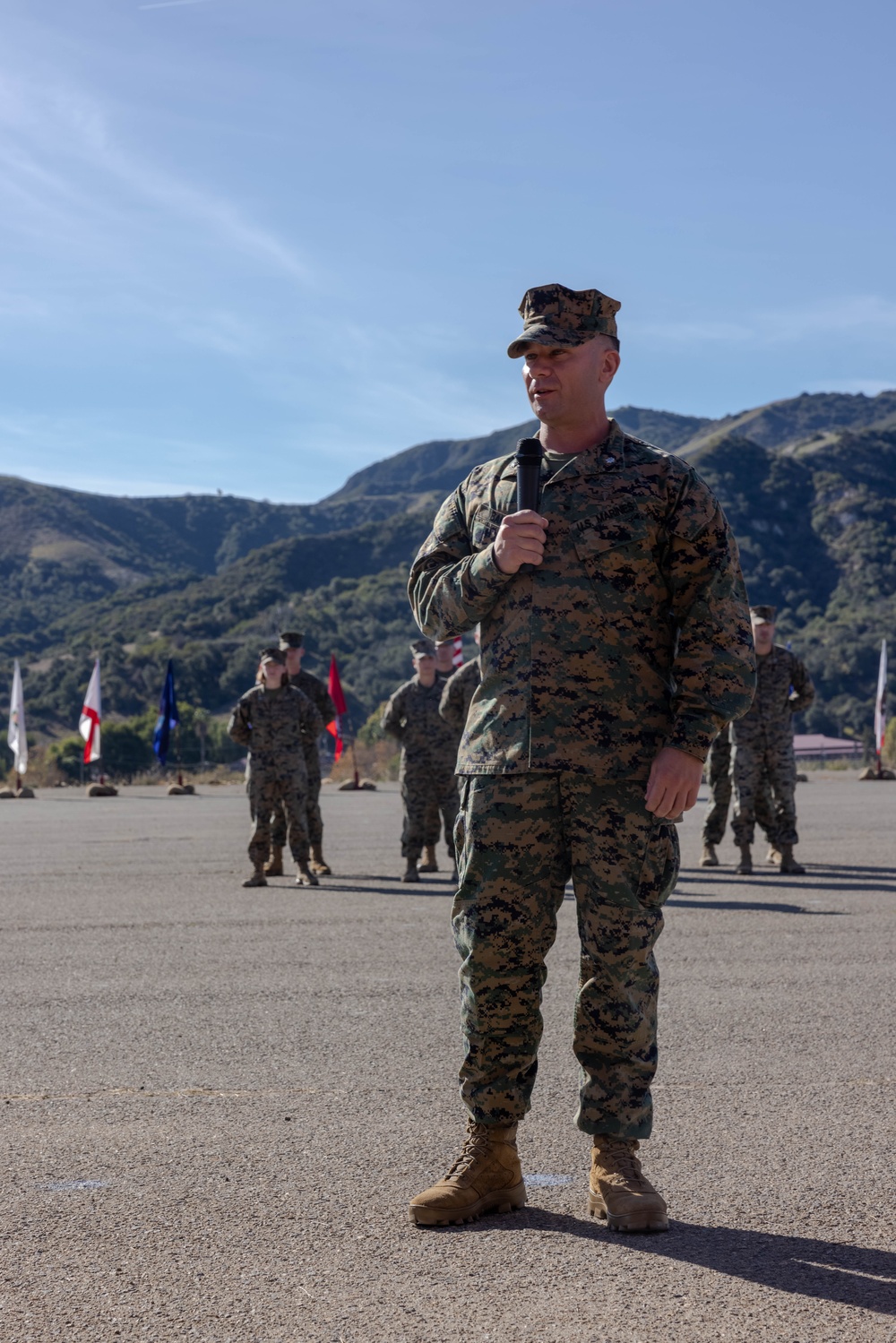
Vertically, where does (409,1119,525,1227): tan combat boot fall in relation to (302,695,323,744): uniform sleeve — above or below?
Answer: below

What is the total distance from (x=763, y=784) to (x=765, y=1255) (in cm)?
1037

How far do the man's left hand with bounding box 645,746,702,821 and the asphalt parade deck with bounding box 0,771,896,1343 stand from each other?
1.08m

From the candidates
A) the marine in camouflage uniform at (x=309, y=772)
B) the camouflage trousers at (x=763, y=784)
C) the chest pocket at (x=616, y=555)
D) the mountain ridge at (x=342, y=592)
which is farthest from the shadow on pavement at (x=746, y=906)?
the mountain ridge at (x=342, y=592)

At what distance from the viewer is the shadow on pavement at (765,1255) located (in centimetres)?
335

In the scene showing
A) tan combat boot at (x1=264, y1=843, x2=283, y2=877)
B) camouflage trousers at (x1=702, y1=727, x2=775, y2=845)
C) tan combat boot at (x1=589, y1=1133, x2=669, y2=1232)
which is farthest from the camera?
camouflage trousers at (x1=702, y1=727, x2=775, y2=845)

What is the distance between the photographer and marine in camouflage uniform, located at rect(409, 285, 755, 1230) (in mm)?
3877

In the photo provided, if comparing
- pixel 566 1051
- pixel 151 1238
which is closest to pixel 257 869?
pixel 566 1051

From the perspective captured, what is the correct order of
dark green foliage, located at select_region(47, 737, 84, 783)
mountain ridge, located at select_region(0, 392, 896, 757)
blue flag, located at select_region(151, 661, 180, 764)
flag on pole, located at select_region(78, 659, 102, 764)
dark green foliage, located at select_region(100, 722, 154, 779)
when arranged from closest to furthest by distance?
flag on pole, located at select_region(78, 659, 102, 764) → blue flag, located at select_region(151, 661, 180, 764) → dark green foliage, located at select_region(47, 737, 84, 783) → dark green foliage, located at select_region(100, 722, 154, 779) → mountain ridge, located at select_region(0, 392, 896, 757)

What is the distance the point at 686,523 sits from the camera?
155 inches

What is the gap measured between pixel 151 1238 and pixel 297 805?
932cm

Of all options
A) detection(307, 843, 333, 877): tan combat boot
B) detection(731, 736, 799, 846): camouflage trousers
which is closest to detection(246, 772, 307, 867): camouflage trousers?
detection(307, 843, 333, 877): tan combat boot

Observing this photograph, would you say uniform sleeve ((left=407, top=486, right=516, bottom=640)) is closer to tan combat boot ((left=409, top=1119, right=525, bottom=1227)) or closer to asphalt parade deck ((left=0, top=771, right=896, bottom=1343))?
tan combat boot ((left=409, top=1119, right=525, bottom=1227))

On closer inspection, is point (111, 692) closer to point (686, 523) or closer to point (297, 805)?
point (297, 805)

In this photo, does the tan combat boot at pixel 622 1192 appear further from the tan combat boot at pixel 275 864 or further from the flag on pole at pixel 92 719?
the flag on pole at pixel 92 719
